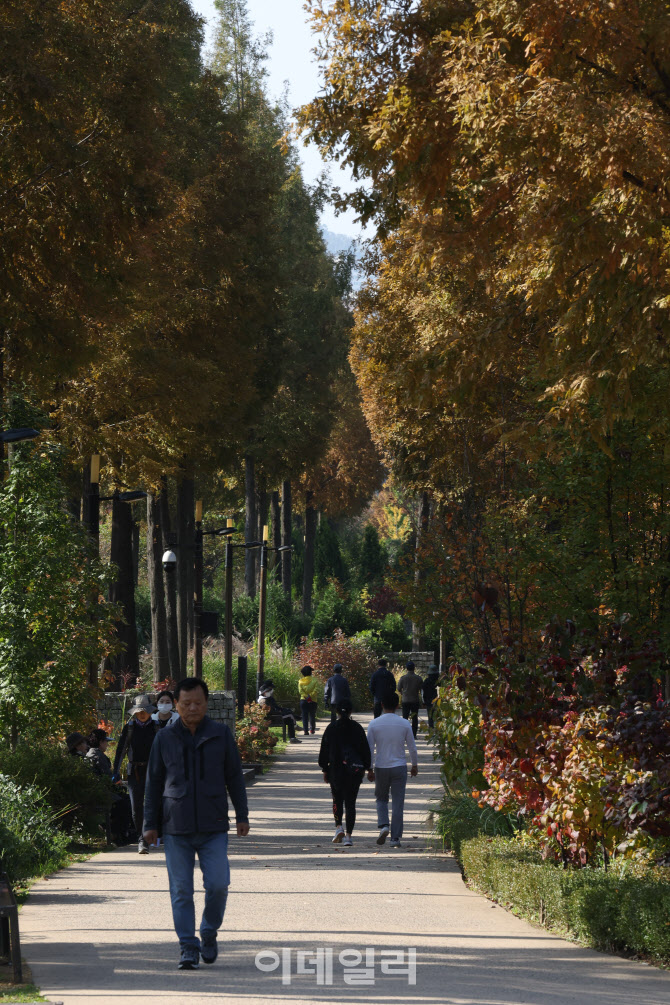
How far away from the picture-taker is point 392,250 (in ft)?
68.9

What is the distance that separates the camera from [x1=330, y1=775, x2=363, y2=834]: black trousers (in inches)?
604

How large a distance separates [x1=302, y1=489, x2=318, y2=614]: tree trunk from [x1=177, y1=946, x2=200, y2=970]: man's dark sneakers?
2080 inches

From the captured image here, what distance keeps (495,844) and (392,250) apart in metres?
11.4

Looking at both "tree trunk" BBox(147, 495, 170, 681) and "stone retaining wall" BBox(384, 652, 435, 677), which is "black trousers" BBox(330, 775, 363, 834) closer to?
"tree trunk" BBox(147, 495, 170, 681)

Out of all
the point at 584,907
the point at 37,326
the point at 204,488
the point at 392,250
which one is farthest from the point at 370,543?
the point at 584,907

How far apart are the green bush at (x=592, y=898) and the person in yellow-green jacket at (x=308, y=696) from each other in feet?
75.0

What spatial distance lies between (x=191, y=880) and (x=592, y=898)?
106 inches

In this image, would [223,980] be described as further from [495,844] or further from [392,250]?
[392,250]

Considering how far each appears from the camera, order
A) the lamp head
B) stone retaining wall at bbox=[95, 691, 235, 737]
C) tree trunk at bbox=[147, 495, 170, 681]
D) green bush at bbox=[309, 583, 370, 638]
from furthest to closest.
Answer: green bush at bbox=[309, 583, 370, 638]
tree trunk at bbox=[147, 495, 170, 681]
the lamp head
stone retaining wall at bbox=[95, 691, 235, 737]

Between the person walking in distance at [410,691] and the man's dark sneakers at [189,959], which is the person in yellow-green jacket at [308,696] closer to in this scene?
the person walking in distance at [410,691]

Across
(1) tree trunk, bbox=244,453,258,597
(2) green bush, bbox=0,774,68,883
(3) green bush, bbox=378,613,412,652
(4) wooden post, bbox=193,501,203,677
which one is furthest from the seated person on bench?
(3) green bush, bbox=378,613,412,652

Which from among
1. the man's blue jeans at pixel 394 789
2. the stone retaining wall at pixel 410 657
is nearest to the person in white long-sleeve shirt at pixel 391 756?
the man's blue jeans at pixel 394 789

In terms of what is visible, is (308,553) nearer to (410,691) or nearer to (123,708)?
(410,691)

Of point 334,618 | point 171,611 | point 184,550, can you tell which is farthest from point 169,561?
point 334,618
